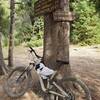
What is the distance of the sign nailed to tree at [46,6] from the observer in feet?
22.2

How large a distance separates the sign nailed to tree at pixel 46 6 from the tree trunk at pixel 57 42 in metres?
0.13

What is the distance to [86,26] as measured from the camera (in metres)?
21.7

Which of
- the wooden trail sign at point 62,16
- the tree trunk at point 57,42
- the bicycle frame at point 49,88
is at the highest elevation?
the wooden trail sign at point 62,16

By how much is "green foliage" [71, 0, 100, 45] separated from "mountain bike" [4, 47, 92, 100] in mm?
14714

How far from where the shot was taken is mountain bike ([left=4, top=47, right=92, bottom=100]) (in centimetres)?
619

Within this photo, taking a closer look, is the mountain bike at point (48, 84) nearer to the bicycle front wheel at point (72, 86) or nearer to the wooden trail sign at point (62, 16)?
the bicycle front wheel at point (72, 86)

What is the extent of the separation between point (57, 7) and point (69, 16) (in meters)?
0.27

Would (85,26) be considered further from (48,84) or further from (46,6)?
(48,84)

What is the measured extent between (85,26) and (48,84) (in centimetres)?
1557

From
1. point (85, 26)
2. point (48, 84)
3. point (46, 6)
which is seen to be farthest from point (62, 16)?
point (85, 26)

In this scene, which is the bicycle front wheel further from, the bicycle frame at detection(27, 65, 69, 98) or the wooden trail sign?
the wooden trail sign

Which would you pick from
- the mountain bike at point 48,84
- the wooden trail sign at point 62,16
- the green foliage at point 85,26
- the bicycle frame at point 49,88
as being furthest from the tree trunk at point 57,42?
the green foliage at point 85,26

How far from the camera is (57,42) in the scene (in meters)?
7.07

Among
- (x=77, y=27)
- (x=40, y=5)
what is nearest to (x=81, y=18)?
(x=77, y=27)
